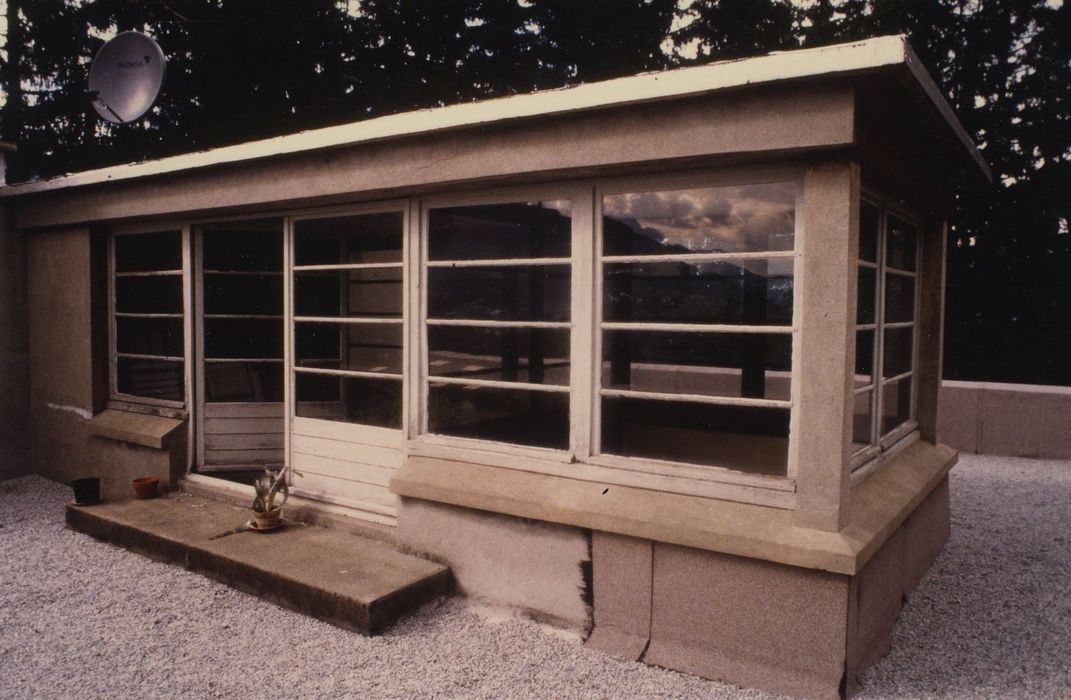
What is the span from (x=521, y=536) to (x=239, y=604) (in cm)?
165

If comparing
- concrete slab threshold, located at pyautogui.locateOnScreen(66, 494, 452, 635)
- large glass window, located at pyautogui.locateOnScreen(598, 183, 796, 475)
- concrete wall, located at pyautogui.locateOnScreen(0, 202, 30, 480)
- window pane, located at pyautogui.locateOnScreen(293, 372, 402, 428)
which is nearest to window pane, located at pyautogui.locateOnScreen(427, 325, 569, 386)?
large glass window, located at pyautogui.locateOnScreen(598, 183, 796, 475)

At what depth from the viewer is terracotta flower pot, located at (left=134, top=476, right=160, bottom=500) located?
560cm

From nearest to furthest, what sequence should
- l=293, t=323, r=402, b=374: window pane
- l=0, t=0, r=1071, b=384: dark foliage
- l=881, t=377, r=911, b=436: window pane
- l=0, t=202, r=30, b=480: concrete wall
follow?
l=881, t=377, r=911, b=436: window pane → l=293, t=323, r=402, b=374: window pane → l=0, t=202, r=30, b=480: concrete wall → l=0, t=0, r=1071, b=384: dark foliage

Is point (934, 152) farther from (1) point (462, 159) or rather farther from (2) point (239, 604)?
(2) point (239, 604)

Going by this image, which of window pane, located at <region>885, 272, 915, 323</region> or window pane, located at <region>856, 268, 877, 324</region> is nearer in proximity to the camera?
window pane, located at <region>856, 268, 877, 324</region>

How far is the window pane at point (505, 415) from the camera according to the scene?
17.5 ft

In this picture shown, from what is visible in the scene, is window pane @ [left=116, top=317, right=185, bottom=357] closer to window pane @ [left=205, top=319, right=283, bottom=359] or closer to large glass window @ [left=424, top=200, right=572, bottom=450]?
window pane @ [left=205, top=319, right=283, bottom=359]

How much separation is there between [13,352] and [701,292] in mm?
6222

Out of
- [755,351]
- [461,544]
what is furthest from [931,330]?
[461,544]

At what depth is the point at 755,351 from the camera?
232 inches

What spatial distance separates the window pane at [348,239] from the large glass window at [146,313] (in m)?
1.34

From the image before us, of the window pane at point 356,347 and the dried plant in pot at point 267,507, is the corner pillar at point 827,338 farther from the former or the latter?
the window pane at point 356,347

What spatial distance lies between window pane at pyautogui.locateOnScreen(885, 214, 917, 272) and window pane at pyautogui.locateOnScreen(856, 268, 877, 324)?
237mm

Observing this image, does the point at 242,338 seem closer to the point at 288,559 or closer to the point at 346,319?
the point at 346,319
